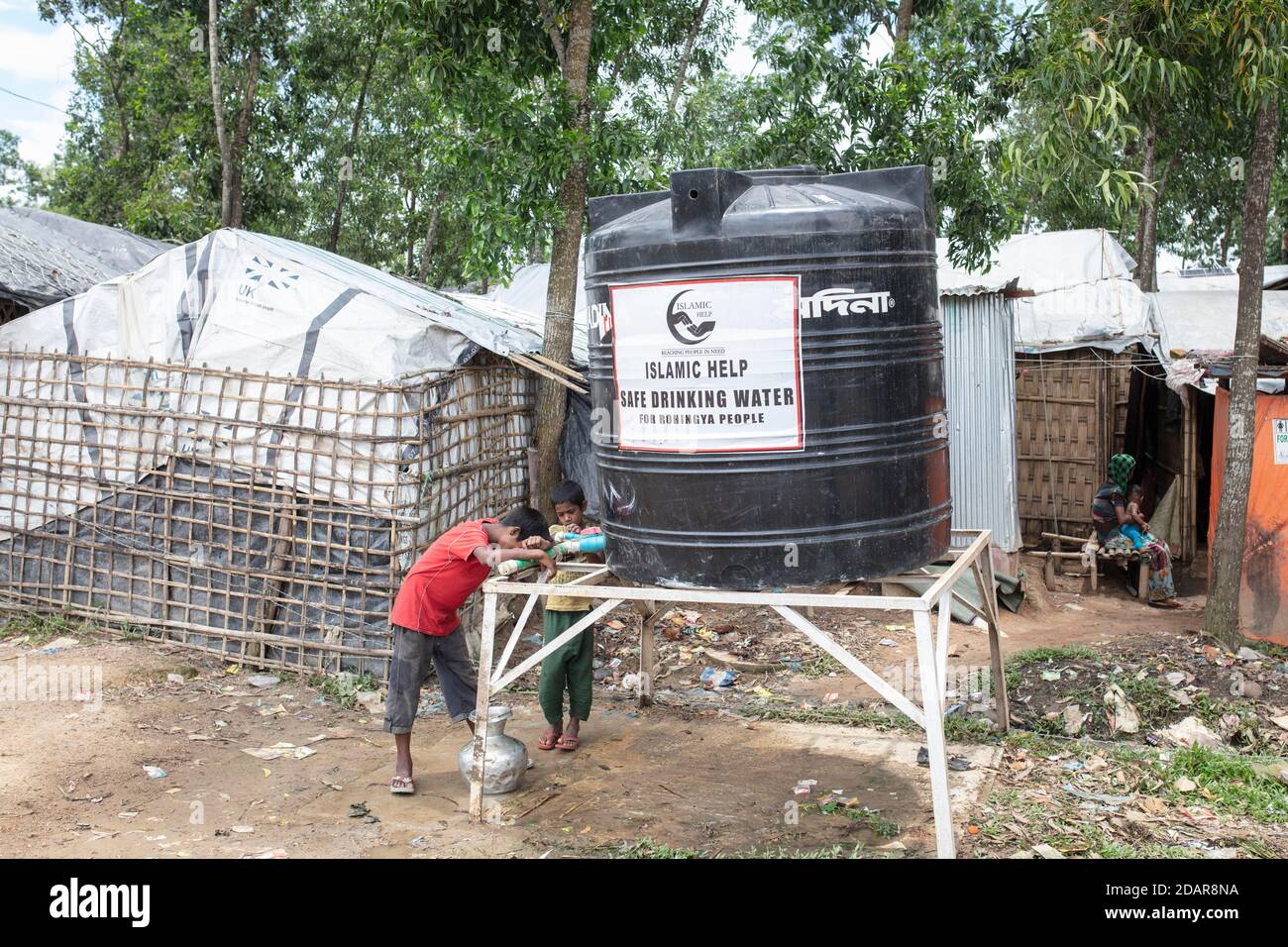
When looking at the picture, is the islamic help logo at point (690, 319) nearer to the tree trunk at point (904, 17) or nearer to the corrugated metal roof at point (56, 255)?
the corrugated metal roof at point (56, 255)

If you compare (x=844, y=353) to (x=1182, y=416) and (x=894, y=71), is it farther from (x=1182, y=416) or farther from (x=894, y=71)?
(x=1182, y=416)

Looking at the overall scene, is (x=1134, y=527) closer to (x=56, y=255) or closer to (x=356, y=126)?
(x=56, y=255)

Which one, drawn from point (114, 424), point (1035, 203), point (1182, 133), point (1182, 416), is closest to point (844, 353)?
point (114, 424)

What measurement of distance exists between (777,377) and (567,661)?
8.53ft

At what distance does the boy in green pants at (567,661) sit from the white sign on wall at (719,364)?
1757 mm

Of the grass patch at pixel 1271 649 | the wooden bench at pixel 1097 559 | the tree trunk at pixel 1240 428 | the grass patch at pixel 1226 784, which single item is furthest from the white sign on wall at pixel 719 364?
the wooden bench at pixel 1097 559

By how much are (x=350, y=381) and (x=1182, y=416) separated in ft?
29.0

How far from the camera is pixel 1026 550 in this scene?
1119cm

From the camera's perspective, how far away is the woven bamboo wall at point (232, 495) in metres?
7.22

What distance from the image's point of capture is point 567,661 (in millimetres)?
6184

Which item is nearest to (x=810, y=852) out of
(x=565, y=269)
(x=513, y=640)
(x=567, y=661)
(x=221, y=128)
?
(x=513, y=640)

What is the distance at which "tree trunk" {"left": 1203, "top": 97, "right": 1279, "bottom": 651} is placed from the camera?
755cm

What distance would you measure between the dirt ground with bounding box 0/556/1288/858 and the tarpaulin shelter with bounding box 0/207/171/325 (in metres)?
3.08

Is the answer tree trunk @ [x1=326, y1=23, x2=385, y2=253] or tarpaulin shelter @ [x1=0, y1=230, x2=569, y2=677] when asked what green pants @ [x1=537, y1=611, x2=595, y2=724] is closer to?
tarpaulin shelter @ [x1=0, y1=230, x2=569, y2=677]
